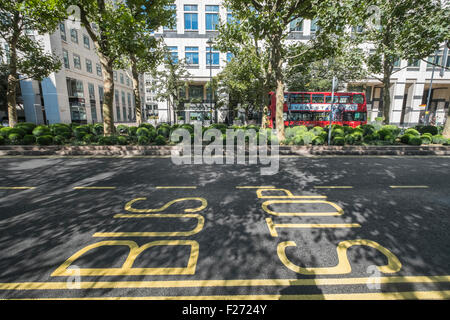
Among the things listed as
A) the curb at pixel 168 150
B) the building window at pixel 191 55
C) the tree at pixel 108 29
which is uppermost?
the building window at pixel 191 55

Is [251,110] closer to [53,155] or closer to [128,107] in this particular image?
[53,155]

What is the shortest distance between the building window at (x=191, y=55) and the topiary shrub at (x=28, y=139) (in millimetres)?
25525

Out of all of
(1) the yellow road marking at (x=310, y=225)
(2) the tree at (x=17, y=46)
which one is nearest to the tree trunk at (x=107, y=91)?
(2) the tree at (x=17, y=46)

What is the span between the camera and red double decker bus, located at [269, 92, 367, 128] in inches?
822

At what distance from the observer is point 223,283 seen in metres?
2.96

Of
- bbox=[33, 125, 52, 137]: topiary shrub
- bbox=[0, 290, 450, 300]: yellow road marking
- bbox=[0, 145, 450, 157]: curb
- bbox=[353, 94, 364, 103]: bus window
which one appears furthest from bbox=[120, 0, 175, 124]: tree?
bbox=[353, 94, 364, 103]: bus window

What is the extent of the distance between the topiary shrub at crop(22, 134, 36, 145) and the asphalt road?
495 cm

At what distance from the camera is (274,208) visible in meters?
5.25

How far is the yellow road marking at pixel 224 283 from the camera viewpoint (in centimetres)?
287

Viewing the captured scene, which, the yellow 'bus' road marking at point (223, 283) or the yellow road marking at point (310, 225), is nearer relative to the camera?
the yellow 'bus' road marking at point (223, 283)

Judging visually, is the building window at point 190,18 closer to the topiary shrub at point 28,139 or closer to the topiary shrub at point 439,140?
the topiary shrub at point 28,139

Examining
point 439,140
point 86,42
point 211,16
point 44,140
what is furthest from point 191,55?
point 439,140
